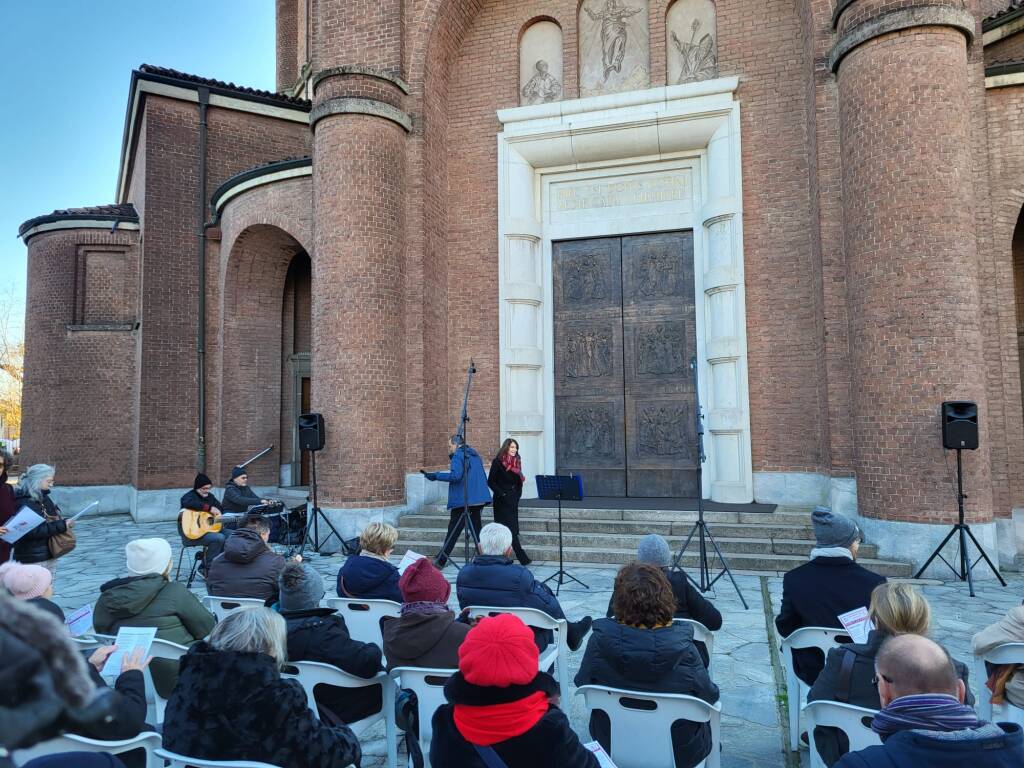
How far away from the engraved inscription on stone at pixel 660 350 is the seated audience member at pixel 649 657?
29.6ft

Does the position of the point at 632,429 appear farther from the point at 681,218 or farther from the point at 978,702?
the point at 978,702

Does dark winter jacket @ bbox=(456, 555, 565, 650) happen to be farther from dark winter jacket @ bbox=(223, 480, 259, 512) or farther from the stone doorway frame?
the stone doorway frame

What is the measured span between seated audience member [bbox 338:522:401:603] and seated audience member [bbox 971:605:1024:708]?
3.15 metres

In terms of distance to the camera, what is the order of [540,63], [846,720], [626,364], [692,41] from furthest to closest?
[540,63] → [626,364] → [692,41] → [846,720]

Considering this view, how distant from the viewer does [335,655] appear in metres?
3.35

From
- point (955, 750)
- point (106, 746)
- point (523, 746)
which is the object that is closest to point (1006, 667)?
point (955, 750)

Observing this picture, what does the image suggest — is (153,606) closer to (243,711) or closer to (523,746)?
(243,711)

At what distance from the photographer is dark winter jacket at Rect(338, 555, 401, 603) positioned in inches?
184

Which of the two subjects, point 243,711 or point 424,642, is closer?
point 243,711

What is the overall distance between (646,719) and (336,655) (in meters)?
1.40

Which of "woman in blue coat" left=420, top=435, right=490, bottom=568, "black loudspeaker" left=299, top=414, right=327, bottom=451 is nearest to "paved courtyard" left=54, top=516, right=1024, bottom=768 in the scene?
"woman in blue coat" left=420, top=435, right=490, bottom=568

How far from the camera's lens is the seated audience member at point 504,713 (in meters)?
2.26

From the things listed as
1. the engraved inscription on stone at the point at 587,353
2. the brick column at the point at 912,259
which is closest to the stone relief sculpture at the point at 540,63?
the engraved inscription on stone at the point at 587,353

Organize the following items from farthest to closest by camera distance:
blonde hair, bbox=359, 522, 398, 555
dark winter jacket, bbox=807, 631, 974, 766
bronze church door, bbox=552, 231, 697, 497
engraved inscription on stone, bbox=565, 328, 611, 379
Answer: engraved inscription on stone, bbox=565, 328, 611, 379
bronze church door, bbox=552, 231, 697, 497
blonde hair, bbox=359, 522, 398, 555
dark winter jacket, bbox=807, 631, 974, 766
